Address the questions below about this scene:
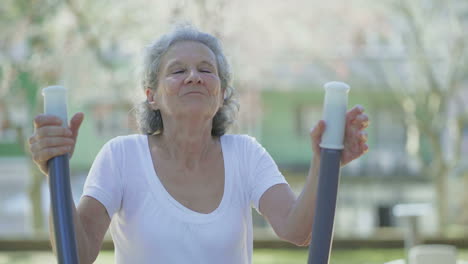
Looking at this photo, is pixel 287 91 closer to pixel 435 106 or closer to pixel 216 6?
pixel 435 106

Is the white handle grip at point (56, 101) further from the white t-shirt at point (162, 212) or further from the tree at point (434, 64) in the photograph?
the tree at point (434, 64)

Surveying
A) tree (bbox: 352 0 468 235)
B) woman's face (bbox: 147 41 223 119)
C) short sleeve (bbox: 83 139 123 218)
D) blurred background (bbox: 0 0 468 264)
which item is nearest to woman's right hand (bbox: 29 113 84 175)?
short sleeve (bbox: 83 139 123 218)

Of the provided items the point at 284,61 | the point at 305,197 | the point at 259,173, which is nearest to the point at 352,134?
the point at 305,197

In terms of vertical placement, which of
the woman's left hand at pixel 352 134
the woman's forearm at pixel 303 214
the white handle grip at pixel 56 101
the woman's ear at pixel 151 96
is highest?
the woman's ear at pixel 151 96

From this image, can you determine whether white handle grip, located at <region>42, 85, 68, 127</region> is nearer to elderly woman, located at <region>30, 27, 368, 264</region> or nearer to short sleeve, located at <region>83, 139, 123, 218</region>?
elderly woman, located at <region>30, 27, 368, 264</region>

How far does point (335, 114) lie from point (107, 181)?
0.72 m

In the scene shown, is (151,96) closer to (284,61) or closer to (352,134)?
(352,134)

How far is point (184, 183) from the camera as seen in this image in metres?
2.22

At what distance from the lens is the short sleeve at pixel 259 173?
224 centimetres

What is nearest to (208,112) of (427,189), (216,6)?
(216,6)

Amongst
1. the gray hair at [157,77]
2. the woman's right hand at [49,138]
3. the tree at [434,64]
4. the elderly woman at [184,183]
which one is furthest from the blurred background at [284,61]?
the woman's right hand at [49,138]

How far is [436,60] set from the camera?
14.2 metres

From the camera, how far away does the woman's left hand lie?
6.03 feet

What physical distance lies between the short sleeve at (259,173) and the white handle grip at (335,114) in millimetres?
416
